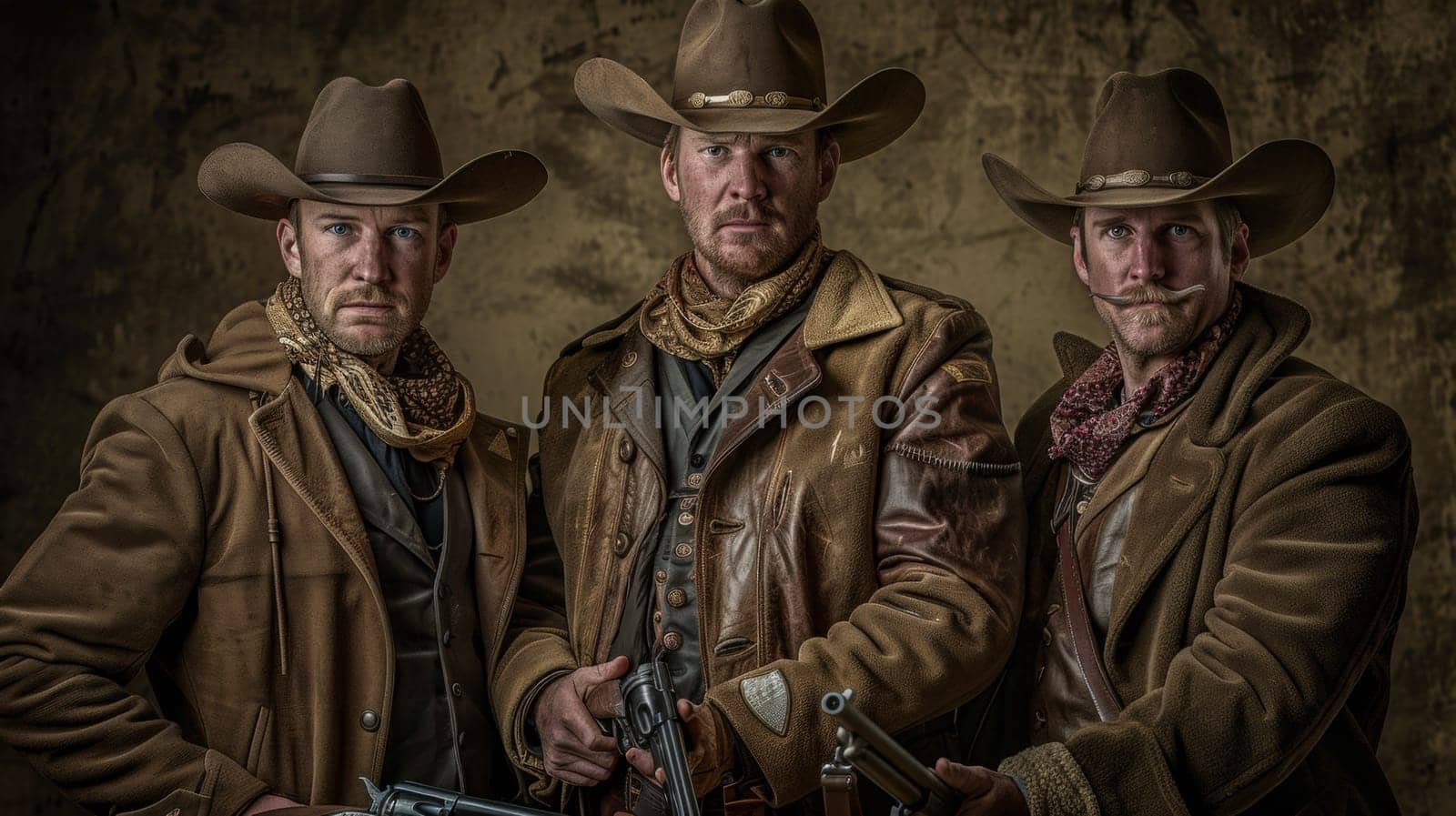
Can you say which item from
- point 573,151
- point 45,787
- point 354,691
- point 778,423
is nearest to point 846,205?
point 573,151

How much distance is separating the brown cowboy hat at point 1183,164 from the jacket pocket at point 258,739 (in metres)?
1.93

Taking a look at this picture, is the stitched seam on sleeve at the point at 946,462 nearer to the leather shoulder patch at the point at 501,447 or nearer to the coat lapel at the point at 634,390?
A: the coat lapel at the point at 634,390

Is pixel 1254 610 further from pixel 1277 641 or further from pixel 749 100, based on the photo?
pixel 749 100

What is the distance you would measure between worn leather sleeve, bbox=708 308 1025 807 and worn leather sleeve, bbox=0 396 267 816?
40.1 inches

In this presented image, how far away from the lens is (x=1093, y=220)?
3.50 metres

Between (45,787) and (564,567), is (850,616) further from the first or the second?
(45,787)

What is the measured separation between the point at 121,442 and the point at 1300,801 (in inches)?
93.7

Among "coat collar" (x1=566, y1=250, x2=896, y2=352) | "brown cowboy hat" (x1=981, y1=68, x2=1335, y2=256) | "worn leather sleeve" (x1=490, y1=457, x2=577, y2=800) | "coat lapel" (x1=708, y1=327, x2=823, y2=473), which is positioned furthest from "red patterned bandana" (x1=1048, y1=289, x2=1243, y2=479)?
"worn leather sleeve" (x1=490, y1=457, x2=577, y2=800)

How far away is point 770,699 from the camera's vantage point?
3.06 meters

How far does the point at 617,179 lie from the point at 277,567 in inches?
95.6

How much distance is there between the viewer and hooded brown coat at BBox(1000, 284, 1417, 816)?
9.84 ft

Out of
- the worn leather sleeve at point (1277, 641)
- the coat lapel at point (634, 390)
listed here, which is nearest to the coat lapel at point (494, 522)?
the coat lapel at point (634, 390)

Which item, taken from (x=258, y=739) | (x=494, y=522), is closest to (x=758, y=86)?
(x=494, y=522)

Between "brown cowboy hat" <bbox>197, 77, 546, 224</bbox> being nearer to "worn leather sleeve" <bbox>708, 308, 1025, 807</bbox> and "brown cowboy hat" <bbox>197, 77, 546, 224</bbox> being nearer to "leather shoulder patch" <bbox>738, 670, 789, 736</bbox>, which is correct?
"worn leather sleeve" <bbox>708, 308, 1025, 807</bbox>
